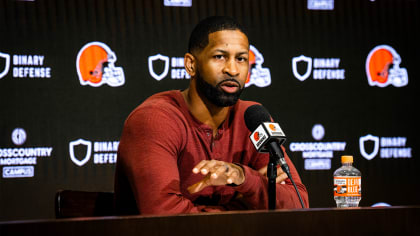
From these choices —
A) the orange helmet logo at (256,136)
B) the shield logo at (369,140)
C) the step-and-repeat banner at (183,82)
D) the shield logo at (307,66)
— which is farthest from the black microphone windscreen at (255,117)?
the shield logo at (369,140)

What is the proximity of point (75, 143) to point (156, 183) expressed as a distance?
71.9 inches

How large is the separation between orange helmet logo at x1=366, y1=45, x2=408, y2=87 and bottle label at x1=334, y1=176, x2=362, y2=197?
1.92 metres

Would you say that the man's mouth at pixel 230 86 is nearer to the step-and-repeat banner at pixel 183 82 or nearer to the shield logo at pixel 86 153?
the step-and-repeat banner at pixel 183 82

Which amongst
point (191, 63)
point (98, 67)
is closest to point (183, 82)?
point (98, 67)

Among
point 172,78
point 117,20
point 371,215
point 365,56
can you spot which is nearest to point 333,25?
point 365,56

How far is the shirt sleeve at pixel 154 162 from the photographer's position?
57.1 inches

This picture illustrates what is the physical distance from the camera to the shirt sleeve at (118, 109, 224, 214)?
4.76ft

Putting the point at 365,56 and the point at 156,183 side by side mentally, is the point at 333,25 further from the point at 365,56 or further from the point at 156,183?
the point at 156,183

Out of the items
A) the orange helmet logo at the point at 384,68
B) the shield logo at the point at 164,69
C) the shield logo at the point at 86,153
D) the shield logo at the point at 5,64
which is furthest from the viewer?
the orange helmet logo at the point at 384,68

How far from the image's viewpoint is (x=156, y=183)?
1459 millimetres

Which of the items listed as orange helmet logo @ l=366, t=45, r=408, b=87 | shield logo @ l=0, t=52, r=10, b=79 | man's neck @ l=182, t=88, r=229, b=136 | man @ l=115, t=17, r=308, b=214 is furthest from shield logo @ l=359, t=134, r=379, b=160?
shield logo @ l=0, t=52, r=10, b=79

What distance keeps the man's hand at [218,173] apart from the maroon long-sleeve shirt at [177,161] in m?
0.05

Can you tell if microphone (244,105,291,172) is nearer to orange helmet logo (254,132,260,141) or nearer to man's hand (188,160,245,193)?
orange helmet logo (254,132,260,141)

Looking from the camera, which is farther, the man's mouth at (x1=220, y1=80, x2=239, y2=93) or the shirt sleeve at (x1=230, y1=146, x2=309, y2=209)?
the man's mouth at (x1=220, y1=80, x2=239, y2=93)
